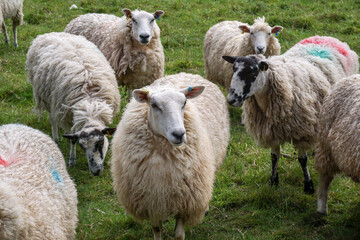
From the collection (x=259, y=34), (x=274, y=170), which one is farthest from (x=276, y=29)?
(x=274, y=170)

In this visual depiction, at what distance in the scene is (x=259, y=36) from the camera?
6090 millimetres

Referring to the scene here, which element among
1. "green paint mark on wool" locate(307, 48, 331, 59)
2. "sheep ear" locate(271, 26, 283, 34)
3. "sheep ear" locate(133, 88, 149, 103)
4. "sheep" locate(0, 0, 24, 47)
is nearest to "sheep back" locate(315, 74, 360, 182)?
"green paint mark on wool" locate(307, 48, 331, 59)

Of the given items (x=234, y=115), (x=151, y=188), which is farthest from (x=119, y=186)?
(x=234, y=115)

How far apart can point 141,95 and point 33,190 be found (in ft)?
3.66

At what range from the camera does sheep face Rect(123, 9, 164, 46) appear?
19.1ft

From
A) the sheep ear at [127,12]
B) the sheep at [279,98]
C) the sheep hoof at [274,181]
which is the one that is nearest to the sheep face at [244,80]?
the sheep at [279,98]

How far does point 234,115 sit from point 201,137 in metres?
3.03

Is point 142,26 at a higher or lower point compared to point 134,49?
higher

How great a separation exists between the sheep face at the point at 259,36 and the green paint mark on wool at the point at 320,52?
2.88 ft

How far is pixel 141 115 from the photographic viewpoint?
349cm

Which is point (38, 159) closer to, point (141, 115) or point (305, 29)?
point (141, 115)

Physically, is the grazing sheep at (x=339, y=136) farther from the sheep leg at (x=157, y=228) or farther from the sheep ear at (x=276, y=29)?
the sheep ear at (x=276, y=29)

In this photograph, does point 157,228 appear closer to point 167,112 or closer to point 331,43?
point 167,112

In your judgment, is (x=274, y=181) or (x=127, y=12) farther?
(x=127, y=12)
